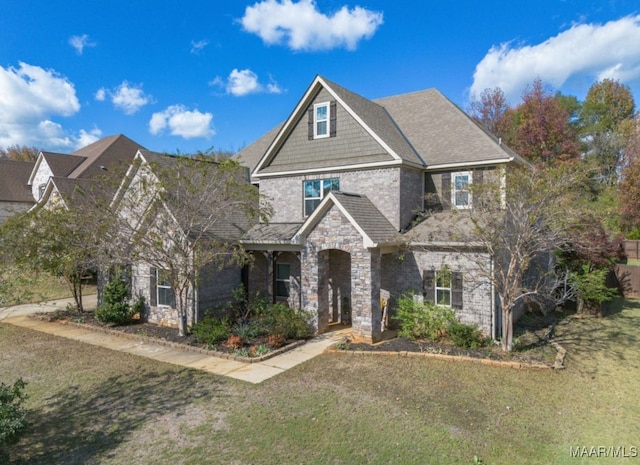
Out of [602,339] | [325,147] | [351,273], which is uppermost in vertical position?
[325,147]

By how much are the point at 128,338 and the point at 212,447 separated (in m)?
8.57

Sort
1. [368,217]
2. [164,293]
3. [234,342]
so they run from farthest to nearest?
1. [164,293]
2. [368,217]
3. [234,342]

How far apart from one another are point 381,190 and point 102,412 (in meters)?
11.0

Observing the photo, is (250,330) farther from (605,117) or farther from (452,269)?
(605,117)

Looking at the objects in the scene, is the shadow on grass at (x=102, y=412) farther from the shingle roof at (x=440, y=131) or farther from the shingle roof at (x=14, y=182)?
the shingle roof at (x=14, y=182)

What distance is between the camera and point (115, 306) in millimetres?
14828

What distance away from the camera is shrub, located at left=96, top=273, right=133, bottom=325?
585 inches

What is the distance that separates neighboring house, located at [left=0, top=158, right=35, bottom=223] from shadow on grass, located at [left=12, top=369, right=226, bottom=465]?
32.6m

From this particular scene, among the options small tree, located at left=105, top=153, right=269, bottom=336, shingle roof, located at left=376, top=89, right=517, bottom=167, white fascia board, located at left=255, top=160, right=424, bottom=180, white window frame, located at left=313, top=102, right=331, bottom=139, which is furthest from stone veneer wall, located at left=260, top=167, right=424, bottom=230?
Answer: small tree, located at left=105, top=153, right=269, bottom=336

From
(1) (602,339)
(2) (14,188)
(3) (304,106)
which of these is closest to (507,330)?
(1) (602,339)

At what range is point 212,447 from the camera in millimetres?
6477

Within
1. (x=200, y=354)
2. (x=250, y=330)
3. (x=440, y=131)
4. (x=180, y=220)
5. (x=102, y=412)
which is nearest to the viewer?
(x=102, y=412)

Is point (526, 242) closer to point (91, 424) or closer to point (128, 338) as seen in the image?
point (91, 424)

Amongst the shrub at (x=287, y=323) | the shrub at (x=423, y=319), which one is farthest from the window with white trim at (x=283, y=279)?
the shrub at (x=423, y=319)
